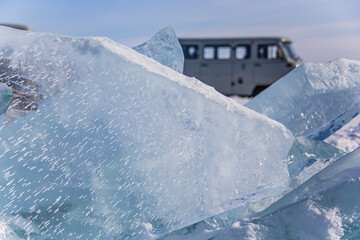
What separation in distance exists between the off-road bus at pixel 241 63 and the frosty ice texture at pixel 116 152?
28.8ft

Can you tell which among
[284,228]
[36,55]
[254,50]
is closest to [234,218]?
[284,228]

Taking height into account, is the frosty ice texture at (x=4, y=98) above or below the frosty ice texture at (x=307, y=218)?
above

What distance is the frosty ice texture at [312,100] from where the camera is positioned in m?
1.70

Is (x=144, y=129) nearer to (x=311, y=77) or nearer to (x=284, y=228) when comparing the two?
(x=284, y=228)

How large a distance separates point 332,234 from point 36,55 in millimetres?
1092

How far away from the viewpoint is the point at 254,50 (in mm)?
9977

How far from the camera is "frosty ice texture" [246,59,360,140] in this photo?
1.70m

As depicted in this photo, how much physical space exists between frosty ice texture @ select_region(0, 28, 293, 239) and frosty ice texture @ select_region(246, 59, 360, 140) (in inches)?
19.0

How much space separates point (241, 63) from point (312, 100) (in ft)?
27.8

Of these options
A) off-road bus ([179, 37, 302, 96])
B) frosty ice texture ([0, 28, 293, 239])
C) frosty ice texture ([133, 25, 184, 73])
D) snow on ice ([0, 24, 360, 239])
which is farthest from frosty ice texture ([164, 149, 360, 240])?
off-road bus ([179, 37, 302, 96])

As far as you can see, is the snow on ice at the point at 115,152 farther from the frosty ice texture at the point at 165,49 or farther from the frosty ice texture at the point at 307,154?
the frosty ice texture at the point at 165,49

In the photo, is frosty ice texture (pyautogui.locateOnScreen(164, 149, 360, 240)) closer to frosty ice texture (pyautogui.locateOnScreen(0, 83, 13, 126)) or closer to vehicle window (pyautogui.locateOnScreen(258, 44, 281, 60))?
frosty ice texture (pyautogui.locateOnScreen(0, 83, 13, 126))

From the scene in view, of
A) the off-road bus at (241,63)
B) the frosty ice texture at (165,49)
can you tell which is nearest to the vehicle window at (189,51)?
the off-road bus at (241,63)

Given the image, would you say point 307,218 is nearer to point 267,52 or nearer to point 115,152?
point 115,152
